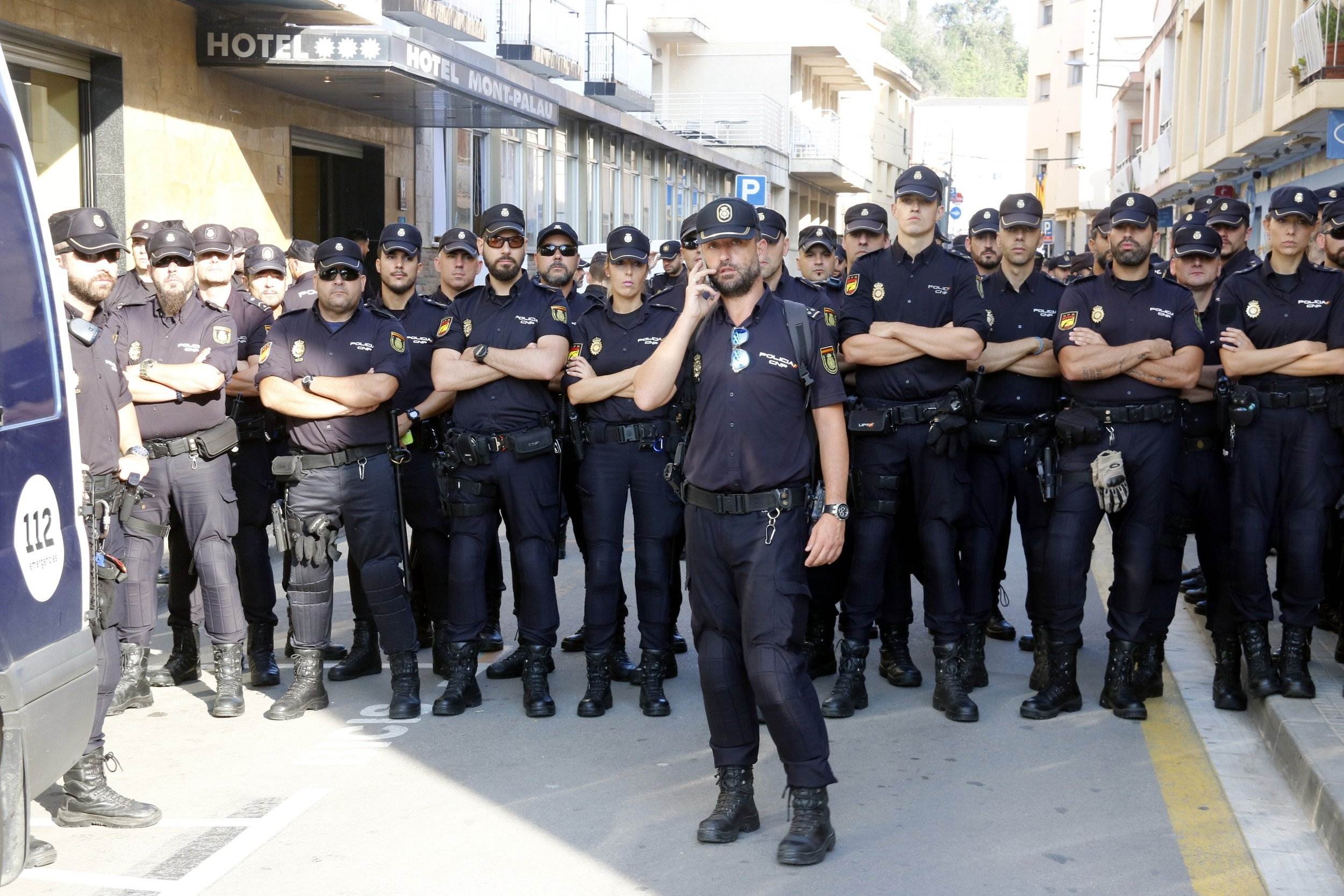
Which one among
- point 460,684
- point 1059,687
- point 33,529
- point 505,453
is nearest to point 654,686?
point 460,684

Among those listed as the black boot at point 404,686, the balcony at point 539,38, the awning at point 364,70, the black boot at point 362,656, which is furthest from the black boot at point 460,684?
the balcony at point 539,38

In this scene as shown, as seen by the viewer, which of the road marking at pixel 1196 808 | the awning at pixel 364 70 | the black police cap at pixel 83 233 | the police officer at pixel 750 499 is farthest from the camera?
the awning at pixel 364 70

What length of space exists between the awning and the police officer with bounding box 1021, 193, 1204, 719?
8.81m

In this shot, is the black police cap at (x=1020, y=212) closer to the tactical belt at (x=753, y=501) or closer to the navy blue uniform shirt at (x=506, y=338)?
the navy blue uniform shirt at (x=506, y=338)

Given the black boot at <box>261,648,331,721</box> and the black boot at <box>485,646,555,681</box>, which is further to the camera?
the black boot at <box>485,646,555,681</box>

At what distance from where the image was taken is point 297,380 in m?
6.84

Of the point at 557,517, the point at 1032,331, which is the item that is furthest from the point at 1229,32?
the point at 557,517

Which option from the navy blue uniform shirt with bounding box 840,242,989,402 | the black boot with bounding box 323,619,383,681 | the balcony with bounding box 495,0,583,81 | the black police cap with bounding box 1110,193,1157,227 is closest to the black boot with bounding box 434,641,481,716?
the black boot with bounding box 323,619,383,681

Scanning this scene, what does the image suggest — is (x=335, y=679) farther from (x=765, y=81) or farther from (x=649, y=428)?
(x=765, y=81)

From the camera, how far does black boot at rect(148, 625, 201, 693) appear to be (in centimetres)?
735

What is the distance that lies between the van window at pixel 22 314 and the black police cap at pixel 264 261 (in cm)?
452

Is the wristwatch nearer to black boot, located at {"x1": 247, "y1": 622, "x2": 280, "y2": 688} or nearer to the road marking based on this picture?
the road marking

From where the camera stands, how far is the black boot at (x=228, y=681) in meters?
6.71

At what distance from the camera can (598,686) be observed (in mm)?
6836
